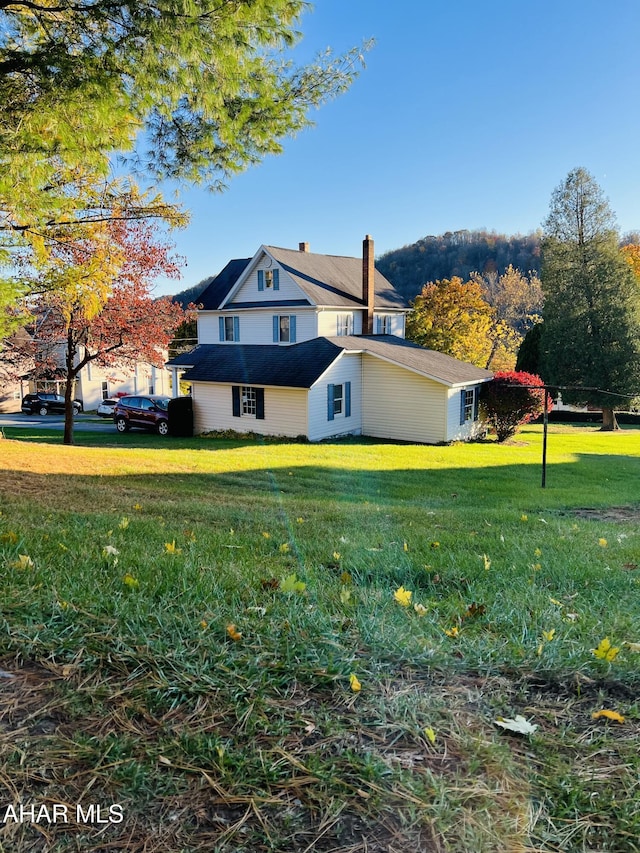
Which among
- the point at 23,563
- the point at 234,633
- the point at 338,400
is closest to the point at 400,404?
the point at 338,400

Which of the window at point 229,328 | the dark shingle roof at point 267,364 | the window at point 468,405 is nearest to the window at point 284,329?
the window at point 229,328

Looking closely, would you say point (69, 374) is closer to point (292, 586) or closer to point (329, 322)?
point (329, 322)

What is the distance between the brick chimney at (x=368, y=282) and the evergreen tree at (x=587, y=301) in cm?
1022

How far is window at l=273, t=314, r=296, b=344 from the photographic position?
30.6 m

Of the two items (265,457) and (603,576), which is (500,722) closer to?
(603,576)

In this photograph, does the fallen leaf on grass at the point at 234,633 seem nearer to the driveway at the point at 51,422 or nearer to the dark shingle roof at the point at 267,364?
the dark shingle roof at the point at 267,364

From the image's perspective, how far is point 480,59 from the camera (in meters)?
12.3

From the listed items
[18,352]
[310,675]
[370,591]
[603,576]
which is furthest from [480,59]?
[18,352]

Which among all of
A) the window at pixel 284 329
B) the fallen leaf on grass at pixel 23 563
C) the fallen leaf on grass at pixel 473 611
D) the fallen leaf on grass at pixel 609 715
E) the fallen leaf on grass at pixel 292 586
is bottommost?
the fallen leaf on grass at pixel 609 715

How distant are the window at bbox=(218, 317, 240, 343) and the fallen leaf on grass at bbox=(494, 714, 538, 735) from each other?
104 ft

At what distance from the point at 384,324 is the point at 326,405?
14.1 m

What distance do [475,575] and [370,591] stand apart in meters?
0.94

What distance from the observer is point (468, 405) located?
24.0 m

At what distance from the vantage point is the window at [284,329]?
100 feet
